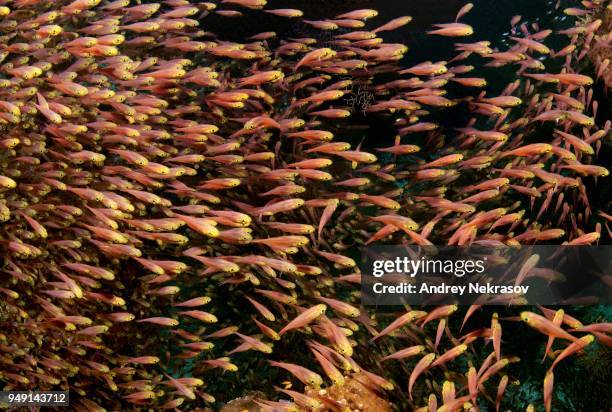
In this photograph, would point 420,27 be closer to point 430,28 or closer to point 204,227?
point 430,28

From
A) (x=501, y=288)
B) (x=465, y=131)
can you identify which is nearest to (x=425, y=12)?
(x=465, y=131)

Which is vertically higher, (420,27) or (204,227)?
(420,27)

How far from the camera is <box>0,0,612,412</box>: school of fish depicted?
3.81m

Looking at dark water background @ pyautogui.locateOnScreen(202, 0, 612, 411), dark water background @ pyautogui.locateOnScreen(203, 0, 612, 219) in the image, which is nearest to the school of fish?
dark water background @ pyautogui.locateOnScreen(202, 0, 612, 411)

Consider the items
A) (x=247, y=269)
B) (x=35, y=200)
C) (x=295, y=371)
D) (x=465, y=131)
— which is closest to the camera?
(x=295, y=371)

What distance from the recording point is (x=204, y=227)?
368 centimetres

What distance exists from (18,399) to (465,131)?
4.47m

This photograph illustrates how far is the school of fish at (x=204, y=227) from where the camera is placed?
3809mm

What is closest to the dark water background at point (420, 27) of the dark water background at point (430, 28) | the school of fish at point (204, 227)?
the dark water background at point (430, 28)

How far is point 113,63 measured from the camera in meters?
4.37

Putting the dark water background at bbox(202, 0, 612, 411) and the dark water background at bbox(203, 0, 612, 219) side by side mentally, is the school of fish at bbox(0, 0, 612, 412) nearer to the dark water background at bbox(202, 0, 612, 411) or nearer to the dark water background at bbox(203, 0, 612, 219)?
the dark water background at bbox(202, 0, 612, 411)

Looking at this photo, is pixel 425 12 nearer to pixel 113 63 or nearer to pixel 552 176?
pixel 552 176

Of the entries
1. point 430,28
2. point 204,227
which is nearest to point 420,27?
point 430,28

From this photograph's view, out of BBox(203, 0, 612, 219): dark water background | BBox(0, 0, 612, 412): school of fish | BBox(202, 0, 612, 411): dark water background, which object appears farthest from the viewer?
BBox(203, 0, 612, 219): dark water background
